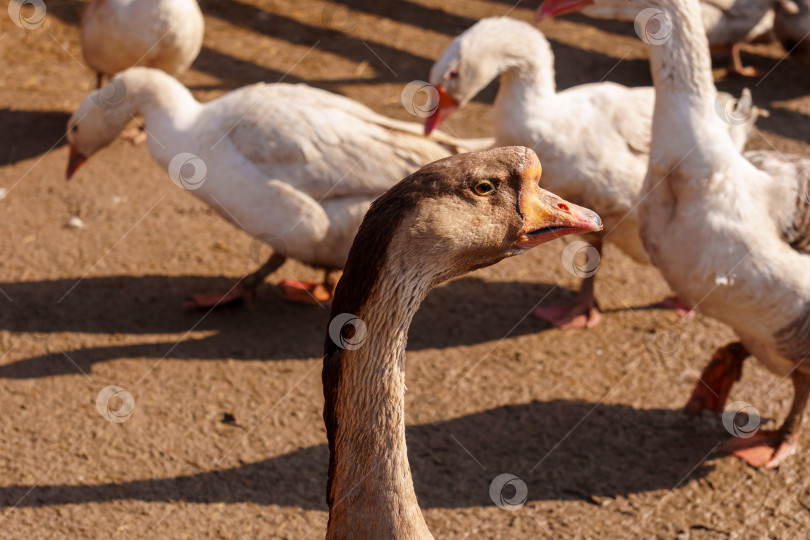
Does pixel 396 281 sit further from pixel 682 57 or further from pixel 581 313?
pixel 581 313

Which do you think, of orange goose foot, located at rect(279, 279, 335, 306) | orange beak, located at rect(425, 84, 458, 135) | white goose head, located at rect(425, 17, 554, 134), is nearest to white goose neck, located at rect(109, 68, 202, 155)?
orange goose foot, located at rect(279, 279, 335, 306)

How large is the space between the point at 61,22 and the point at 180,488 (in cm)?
662

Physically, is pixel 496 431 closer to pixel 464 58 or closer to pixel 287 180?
pixel 287 180

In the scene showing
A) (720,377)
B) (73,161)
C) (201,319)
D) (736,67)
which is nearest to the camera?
(720,377)

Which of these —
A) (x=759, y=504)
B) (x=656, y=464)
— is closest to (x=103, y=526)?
(x=656, y=464)

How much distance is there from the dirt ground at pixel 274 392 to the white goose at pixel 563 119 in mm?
884

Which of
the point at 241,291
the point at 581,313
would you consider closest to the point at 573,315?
the point at 581,313

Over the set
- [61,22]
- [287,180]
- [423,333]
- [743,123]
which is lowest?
[61,22]

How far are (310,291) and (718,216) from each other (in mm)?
2784

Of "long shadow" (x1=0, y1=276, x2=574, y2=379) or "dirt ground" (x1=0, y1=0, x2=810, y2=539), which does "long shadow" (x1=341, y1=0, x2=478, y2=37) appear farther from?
"long shadow" (x1=0, y1=276, x2=574, y2=379)

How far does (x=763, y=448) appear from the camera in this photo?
14.2ft

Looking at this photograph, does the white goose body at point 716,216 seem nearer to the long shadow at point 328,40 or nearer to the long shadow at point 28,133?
the long shadow at point 328,40

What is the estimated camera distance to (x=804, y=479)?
13.7ft

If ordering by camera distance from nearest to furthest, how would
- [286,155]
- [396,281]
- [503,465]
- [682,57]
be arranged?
1. [396,281]
2. [682,57]
3. [503,465]
4. [286,155]
